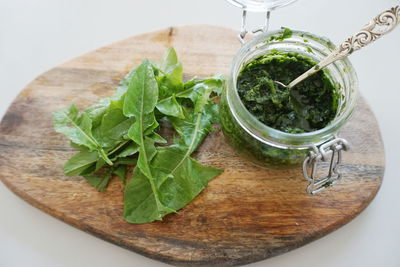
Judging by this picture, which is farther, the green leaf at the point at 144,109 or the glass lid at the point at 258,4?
the glass lid at the point at 258,4

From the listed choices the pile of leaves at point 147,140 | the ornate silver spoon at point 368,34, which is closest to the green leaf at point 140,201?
the pile of leaves at point 147,140

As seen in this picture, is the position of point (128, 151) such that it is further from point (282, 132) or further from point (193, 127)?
point (282, 132)

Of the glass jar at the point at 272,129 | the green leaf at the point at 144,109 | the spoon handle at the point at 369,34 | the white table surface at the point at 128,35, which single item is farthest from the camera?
the white table surface at the point at 128,35

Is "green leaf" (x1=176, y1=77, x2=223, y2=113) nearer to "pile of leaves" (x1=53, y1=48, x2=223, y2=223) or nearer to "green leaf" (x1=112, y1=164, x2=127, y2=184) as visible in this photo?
"pile of leaves" (x1=53, y1=48, x2=223, y2=223)

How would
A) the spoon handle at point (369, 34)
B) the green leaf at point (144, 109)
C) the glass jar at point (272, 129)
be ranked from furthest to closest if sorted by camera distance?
the green leaf at point (144, 109) → the glass jar at point (272, 129) → the spoon handle at point (369, 34)

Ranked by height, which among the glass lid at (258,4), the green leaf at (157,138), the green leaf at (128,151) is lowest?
the green leaf at (128,151)

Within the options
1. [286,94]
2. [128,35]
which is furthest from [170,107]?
[128,35]

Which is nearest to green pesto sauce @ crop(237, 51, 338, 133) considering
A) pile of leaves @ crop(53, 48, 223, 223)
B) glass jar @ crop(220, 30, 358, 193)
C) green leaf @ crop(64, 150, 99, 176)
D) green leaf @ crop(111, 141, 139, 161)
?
glass jar @ crop(220, 30, 358, 193)

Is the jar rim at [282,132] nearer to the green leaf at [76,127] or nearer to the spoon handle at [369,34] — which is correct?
the spoon handle at [369,34]
